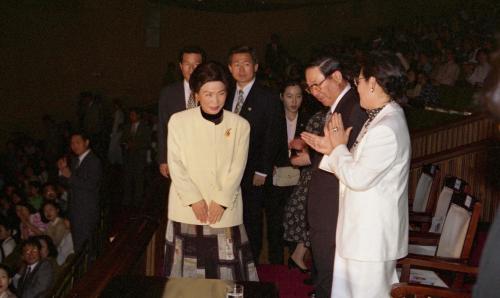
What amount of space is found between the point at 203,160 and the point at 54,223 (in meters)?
3.76

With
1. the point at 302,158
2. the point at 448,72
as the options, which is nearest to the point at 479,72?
the point at 448,72

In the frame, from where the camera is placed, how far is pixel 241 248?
3.29 m

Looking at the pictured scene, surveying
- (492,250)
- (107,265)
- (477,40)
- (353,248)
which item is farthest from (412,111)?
(492,250)

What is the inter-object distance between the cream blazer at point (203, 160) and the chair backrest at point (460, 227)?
0.93 meters

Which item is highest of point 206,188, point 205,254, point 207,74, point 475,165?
point 207,74

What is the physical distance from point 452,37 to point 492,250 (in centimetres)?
1311

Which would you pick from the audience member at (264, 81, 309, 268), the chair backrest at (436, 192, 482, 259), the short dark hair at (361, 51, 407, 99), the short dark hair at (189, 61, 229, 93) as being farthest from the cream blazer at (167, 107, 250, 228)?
the audience member at (264, 81, 309, 268)

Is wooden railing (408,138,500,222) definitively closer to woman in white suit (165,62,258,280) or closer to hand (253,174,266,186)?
hand (253,174,266,186)

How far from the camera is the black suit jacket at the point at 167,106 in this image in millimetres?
4066

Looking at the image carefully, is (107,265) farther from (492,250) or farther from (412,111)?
(412,111)

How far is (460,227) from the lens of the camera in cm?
337

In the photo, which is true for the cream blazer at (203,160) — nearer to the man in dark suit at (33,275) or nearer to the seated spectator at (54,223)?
the man in dark suit at (33,275)

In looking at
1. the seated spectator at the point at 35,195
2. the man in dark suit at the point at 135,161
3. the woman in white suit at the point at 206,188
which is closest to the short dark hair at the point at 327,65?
the woman in white suit at the point at 206,188

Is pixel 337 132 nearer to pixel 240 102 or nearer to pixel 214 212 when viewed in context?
pixel 214 212
